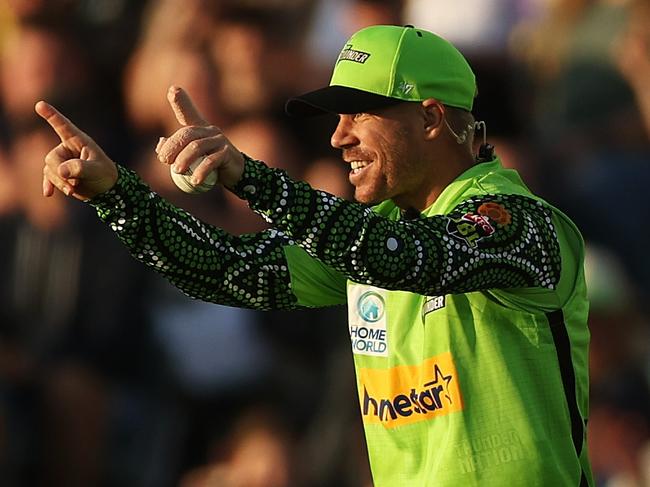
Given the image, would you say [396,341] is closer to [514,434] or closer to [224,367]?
[514,434]

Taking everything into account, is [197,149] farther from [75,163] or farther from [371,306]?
[371,306]

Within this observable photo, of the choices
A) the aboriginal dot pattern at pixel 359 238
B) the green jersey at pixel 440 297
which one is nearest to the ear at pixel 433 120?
the green jersey at pixel 440 297

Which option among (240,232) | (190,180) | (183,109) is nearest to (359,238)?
(190,180)

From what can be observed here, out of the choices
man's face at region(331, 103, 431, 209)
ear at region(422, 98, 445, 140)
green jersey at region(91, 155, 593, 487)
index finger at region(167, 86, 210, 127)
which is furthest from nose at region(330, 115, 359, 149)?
index finger at region(167, 86, 210, 127)

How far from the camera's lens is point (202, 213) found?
284 inches

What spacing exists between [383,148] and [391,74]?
214mm

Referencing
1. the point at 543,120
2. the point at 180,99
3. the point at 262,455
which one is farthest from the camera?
the point at 543,120

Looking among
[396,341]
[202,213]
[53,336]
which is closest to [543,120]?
[202,213]

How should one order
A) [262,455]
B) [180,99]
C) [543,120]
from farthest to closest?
1. [543,120]
2. [262,455]
3. [180,99]

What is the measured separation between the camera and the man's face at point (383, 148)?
3.87 meters

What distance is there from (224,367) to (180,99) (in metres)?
3.88

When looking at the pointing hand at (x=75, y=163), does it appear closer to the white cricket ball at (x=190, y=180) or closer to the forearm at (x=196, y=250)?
the forearm at (x=196, y=250)

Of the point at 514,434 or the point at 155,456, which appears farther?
the point at 155,456

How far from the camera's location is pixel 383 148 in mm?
3869
